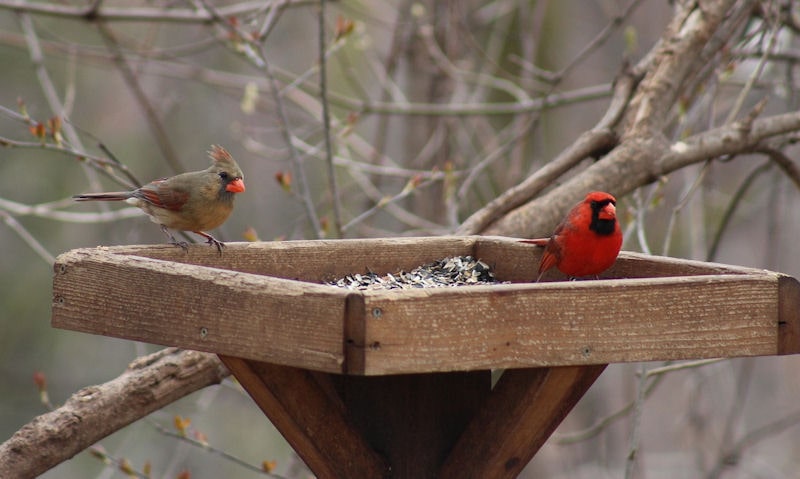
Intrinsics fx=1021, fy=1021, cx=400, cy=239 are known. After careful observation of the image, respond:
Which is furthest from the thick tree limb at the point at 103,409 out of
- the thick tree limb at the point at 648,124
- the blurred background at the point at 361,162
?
the blurred background at the point at 361,162

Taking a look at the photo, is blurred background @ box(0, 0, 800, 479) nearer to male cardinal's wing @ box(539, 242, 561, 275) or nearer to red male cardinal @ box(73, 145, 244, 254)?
red male cardinal @ box(73, 145, 244, 254)

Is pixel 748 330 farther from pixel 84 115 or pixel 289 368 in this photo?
pixel 84 115

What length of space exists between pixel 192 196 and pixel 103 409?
71 centimetres

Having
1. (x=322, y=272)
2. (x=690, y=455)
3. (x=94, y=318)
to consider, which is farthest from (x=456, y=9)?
(x=690, y=455)

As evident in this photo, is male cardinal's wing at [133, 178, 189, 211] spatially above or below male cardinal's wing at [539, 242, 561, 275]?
above

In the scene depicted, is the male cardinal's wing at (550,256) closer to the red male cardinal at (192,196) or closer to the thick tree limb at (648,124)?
the thick tree limb at (648,124)

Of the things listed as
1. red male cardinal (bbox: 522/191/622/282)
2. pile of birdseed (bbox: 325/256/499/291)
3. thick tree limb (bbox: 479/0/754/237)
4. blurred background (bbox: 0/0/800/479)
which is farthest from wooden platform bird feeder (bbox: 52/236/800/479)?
blurred background (bbox: 0/0/800/479)

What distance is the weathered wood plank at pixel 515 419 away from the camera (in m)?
2.23

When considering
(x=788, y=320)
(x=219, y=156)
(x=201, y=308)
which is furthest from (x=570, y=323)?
(x=219, y=156)

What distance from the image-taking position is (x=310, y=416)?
2.27 m

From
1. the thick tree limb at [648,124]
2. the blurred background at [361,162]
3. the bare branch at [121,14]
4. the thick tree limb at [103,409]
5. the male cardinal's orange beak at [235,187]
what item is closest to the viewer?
the thick tree limb at [103,409]

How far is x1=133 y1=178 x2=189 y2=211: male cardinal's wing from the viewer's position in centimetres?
322

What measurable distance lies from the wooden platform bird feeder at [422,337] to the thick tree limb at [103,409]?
1.83ft

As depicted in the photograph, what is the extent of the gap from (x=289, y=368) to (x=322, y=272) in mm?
655
